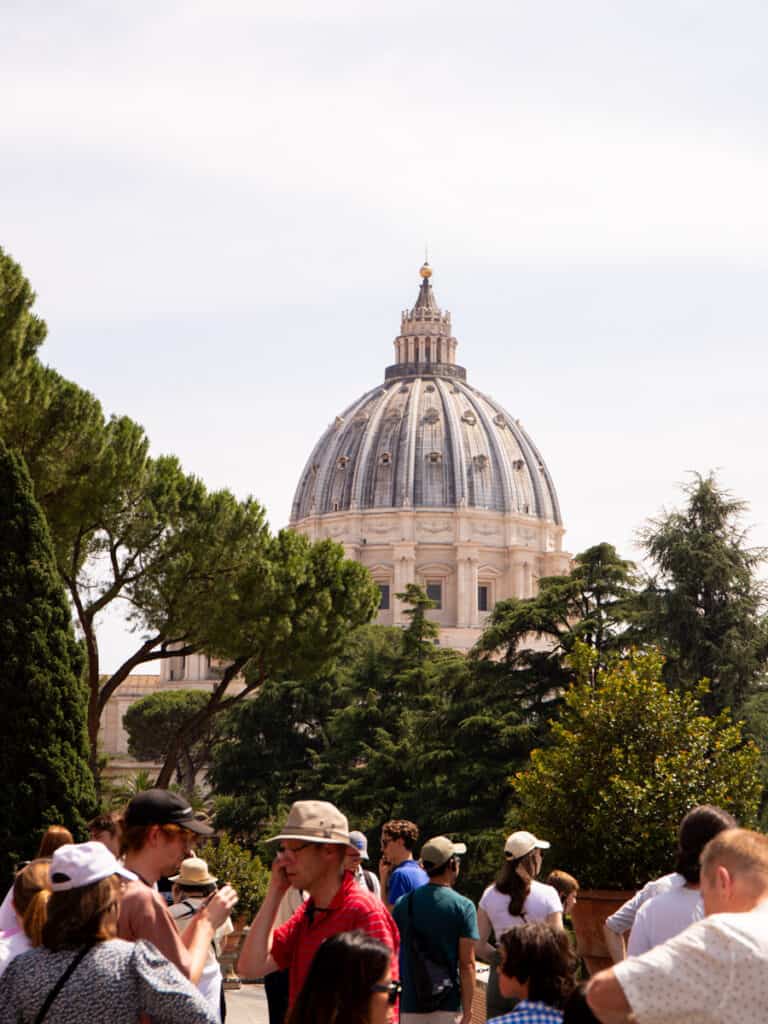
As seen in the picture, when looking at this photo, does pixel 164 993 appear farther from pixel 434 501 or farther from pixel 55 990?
pixel 434 501

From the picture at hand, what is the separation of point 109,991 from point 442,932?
2.50 meters

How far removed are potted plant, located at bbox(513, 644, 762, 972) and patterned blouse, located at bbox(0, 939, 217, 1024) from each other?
269 inches

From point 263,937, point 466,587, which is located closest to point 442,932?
point 263,937

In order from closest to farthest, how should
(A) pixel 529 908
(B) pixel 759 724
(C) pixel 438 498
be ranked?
(A) pixel 529 908
(B) pixel 759 724
(C) pixel 438 498

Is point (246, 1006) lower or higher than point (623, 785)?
lower

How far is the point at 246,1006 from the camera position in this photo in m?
12.7

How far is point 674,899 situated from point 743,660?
23811 mm

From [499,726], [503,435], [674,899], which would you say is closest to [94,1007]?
[674,899]

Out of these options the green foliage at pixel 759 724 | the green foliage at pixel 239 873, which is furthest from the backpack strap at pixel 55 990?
the green foliage at pixel 759 724

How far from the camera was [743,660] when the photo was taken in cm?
2816

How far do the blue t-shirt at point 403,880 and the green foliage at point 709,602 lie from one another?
2168 centimetres

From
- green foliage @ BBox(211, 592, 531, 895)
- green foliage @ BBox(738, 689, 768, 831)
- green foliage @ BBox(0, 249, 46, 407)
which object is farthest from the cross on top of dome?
green foliage @ BBox(0, 249, 46, 407)

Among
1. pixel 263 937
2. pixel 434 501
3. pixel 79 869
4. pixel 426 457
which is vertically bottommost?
pixel 263 937

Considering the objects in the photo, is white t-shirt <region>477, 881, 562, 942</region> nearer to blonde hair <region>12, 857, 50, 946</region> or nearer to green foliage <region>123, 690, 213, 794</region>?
blonde hair <region>12, 857, 50, 946</region>
